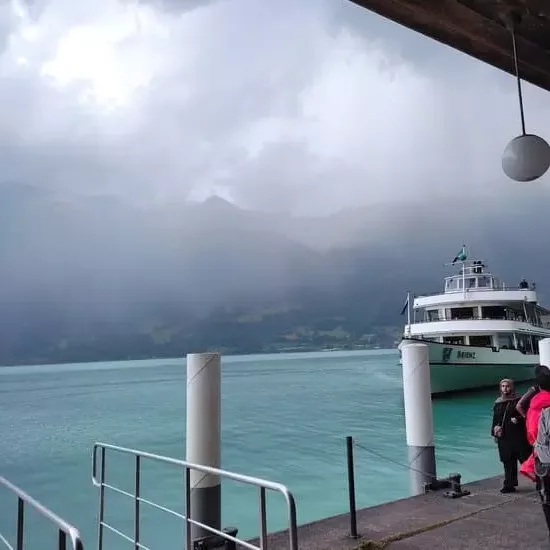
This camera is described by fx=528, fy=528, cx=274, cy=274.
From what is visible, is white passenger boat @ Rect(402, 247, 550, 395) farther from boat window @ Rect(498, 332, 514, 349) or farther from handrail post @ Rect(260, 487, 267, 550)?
handrail post @ Rect(260, 487, 267, 550)

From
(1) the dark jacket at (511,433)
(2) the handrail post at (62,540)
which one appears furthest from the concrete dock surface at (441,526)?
(2) the handrail post at (62,540)

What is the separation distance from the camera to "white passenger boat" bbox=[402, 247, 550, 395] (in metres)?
26.1

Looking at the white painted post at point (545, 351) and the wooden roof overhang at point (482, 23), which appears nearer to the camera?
the wooden roof overhang at point (482, 23)

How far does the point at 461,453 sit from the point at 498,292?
15097 mm

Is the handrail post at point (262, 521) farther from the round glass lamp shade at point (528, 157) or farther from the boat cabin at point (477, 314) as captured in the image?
the boat cabin at point (477, 314)

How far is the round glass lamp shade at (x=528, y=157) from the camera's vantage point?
2.95 metres

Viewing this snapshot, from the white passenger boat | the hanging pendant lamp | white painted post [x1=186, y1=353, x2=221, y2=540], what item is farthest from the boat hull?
the hanging pendant lamp

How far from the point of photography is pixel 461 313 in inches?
1163

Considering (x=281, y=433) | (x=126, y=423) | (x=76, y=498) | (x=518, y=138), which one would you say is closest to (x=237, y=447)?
(x=281, y=433)

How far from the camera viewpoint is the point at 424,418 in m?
6.79

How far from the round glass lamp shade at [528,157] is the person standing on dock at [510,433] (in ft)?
11.3

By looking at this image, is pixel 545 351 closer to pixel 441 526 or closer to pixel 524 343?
pixel 441 526

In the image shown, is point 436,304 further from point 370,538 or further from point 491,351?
point 370,538

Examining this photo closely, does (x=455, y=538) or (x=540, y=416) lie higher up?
(x=540, y=416)
